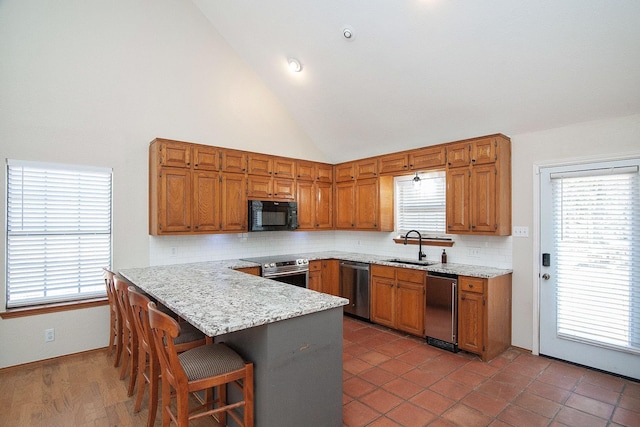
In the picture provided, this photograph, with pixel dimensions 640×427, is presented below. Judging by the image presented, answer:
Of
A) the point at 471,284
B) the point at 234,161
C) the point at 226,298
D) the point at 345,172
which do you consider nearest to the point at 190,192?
the point at 234,161

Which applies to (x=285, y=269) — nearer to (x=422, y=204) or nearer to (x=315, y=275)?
(x=315, y=275)

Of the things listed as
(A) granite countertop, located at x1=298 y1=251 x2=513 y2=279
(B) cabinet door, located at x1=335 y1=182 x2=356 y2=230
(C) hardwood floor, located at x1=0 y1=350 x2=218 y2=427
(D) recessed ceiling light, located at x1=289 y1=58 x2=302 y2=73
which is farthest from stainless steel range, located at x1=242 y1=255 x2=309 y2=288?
(D) recessed ceiling light, located at x1=289 y1=58 x2=302 y2=73

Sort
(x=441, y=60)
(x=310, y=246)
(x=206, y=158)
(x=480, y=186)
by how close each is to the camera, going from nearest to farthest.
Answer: (x=441, y=60), (x=480, y=186), (x=206, y=158), (x=310, y=246)

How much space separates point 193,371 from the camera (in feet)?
6.47

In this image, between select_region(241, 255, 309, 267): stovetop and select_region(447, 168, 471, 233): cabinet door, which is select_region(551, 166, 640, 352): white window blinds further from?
select_region(241, 255, 309, 267): stovetop

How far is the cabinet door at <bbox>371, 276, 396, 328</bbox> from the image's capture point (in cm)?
448

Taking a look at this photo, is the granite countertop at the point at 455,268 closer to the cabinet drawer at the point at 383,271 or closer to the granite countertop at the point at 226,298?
the cabinet drawer at the point at 383,271

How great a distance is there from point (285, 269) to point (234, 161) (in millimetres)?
1632

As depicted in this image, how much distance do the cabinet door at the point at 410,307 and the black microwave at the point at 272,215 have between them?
1.82 m

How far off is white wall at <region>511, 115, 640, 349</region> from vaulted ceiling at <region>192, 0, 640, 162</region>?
0.14m

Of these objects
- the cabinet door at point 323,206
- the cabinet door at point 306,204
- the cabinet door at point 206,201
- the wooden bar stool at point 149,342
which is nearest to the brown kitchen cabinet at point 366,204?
the cabinet door at point 323,206

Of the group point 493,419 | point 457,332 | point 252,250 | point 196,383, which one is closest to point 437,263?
point 457,332

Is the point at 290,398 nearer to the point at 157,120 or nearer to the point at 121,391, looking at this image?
the point at 121,391

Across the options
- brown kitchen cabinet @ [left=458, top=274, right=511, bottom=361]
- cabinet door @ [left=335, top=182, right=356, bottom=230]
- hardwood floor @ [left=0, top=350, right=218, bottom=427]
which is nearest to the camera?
hardwood floor @ [left=0, top=350, right=218, bottom=427]
